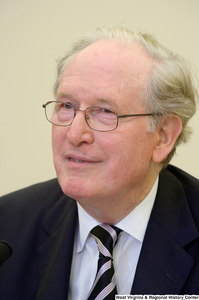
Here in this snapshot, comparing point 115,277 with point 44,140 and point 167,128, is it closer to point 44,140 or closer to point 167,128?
point 167,128

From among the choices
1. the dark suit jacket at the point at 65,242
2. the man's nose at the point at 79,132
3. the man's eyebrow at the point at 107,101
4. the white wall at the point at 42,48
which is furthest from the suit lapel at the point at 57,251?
the white wall at the point at 42,48

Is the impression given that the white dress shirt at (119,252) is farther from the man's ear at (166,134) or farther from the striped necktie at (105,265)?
the man's ear at (166,134)

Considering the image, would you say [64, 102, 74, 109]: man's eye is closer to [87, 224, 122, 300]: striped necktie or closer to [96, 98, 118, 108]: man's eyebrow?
[96, 98, 118, 108]: man's eyebrow

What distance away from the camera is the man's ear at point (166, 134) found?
4.99 feet

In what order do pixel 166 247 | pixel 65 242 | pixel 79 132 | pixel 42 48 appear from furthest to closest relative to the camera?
pixel 42 48 → pixel 65 242 → pixel 166 247 → pixel 79 132

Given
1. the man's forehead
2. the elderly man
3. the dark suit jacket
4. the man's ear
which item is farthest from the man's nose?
the dark suit jacket

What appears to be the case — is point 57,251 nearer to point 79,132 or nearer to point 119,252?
point 119,252

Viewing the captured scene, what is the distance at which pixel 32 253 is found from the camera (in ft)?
5.32

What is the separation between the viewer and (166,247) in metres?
1.46

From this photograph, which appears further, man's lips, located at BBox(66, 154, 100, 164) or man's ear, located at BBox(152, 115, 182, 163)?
man's ear, located at BBox(152, 115, 182, 163)

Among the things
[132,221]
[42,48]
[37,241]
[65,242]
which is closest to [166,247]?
[132,221]

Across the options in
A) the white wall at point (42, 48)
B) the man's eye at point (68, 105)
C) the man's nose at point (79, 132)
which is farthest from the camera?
the white wall at point (42, 48)

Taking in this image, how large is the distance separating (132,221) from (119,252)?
0.47ft

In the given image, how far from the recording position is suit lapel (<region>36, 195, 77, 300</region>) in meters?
1.47
